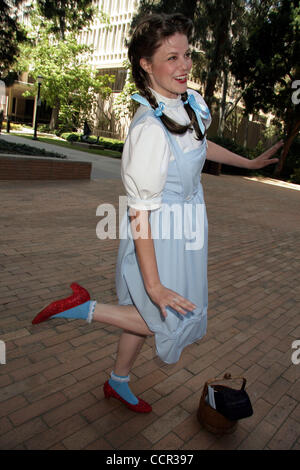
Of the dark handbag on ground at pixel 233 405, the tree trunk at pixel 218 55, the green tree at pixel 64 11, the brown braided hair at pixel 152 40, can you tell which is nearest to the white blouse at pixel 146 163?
the brown braided hair at pixel 152 40

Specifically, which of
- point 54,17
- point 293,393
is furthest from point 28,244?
point 54,17

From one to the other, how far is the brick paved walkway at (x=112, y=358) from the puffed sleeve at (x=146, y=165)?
4.61 ft

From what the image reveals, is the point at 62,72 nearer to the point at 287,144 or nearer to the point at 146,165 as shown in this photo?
the point at 287,144

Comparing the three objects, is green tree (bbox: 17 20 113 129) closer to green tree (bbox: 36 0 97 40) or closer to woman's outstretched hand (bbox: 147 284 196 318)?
green tree (bbox: 36 0 97 40)

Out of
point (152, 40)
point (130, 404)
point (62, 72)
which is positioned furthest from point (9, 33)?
point (62, 72)

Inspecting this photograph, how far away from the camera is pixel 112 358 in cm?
273

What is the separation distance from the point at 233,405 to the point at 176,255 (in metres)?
0.98

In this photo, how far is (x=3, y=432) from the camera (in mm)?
1971

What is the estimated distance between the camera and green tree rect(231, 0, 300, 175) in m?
20.4

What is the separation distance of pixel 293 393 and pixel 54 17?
12.6m

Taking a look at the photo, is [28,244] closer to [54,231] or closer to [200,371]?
[54,231]

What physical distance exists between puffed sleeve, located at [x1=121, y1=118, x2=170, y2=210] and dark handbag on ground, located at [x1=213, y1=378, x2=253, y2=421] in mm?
1252

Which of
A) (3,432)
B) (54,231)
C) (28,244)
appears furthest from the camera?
(54,231)

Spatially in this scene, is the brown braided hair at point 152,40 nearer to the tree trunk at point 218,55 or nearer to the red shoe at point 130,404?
the red shoe at point 130,404
